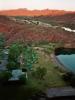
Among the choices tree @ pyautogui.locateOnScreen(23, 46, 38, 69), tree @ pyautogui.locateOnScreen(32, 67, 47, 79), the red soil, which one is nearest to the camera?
tree @ pyautogui.locateOnScreen(32, 67, 47, 79)

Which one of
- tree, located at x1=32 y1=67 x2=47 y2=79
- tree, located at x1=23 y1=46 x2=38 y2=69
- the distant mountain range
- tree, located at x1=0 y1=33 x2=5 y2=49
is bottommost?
tree, located at x1=32 y1=67 x2=47 y2=79

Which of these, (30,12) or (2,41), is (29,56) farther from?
(30,12)

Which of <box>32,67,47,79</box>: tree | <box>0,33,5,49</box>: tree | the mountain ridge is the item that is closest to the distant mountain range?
the mountain ridge

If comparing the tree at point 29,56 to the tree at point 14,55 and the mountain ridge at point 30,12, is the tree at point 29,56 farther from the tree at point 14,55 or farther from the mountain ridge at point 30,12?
the mountain ridge at point 30,12

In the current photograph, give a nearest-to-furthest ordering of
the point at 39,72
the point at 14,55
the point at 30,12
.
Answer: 1. the point at 39,72
2. the point at 14,55
3. the point at 30,12

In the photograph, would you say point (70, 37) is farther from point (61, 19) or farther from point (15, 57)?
point (15, 57)

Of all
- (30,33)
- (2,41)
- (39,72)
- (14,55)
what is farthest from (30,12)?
(39,72)

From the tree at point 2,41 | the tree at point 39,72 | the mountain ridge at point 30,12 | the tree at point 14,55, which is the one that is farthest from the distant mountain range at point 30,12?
the tree at point 39,72

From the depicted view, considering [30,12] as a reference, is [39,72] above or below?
below

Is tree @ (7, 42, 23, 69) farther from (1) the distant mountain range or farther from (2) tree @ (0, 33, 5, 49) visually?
(1) the distant mountain range

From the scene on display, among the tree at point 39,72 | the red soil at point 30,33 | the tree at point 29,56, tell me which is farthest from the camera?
the red soil at point 30,33
